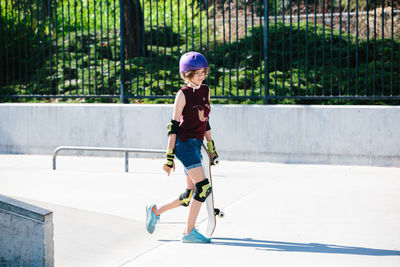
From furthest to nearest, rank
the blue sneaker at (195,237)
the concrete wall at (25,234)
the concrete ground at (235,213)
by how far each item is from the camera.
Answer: the blue sneaker at (195,237)
the concrete ground at (235,213)
the concrete wall at (25,234)

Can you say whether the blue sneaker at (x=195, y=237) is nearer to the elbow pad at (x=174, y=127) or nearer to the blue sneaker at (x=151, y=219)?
the blue sneaker at (x=151, y=219)

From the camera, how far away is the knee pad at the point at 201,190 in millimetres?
5133

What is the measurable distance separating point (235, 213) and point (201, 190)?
4.28ft

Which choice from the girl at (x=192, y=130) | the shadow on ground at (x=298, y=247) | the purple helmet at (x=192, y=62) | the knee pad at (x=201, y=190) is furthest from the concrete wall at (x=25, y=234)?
the purple helmet at (x=192, y=62)

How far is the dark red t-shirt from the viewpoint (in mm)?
5188

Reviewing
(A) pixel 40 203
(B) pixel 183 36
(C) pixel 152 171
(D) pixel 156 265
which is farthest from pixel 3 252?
(B) pixel 183 36

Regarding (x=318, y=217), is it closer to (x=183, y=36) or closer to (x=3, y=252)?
(x=3, y=252)

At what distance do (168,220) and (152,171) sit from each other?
2968mm

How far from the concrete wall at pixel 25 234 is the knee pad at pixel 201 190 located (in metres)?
1.30

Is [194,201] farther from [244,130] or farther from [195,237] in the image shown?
[244,130]

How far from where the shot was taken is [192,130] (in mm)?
5238

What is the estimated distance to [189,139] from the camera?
Answer: 5.22 meters

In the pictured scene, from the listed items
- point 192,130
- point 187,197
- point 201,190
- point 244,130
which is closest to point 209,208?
point 187,197

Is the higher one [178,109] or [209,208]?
[178,109]
